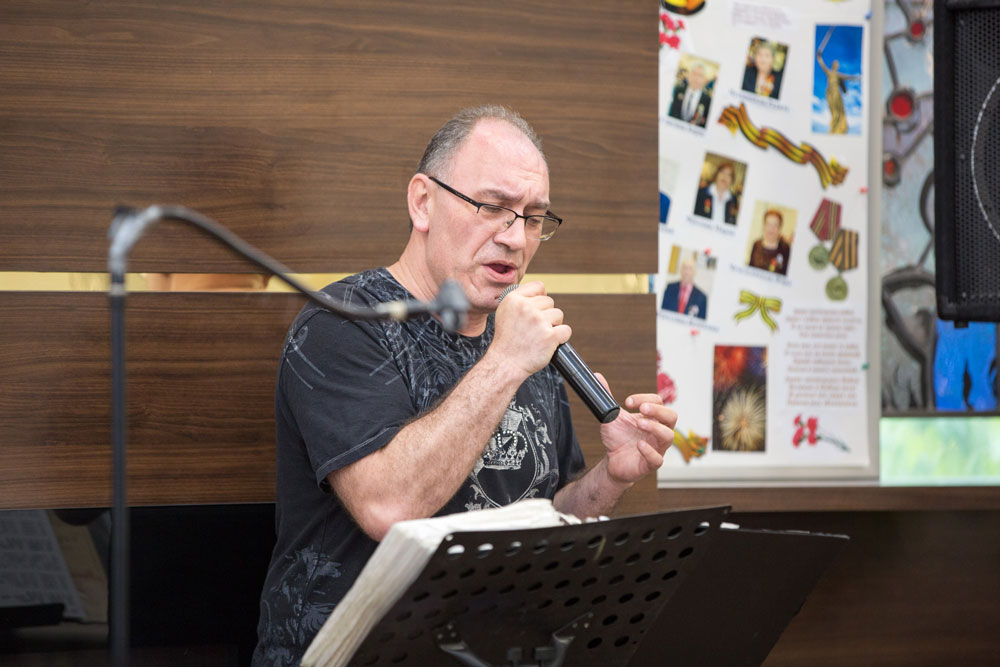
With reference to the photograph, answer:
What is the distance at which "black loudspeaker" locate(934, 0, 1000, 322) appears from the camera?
69.8 inches

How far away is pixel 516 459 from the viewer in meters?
1.62

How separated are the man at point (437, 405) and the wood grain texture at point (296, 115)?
0.21m

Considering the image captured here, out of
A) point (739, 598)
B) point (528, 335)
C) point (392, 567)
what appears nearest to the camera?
point (392, 567)

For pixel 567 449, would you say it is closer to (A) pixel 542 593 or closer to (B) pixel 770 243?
(A) pixel 542 593

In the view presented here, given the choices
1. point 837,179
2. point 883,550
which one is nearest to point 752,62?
point 837,179

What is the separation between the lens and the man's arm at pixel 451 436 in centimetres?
132

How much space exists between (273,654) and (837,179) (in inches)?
66.4

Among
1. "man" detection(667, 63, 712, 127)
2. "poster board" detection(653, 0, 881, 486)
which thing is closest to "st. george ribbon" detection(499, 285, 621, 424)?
"poster board" detection(653, 0, 881, 486)

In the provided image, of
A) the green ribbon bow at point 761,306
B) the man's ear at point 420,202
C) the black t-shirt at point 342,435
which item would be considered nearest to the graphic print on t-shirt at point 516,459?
the black t-shirt at point 342,435

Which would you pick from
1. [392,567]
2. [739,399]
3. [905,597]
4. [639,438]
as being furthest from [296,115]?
[905,597]

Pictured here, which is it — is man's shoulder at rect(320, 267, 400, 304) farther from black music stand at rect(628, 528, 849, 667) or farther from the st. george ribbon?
black music stand at rect(628, 528, 849, 667)

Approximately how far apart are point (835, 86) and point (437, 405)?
1531mm

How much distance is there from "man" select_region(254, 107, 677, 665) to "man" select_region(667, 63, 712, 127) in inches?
30.1

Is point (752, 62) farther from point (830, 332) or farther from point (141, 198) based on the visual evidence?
point (141, 198)
